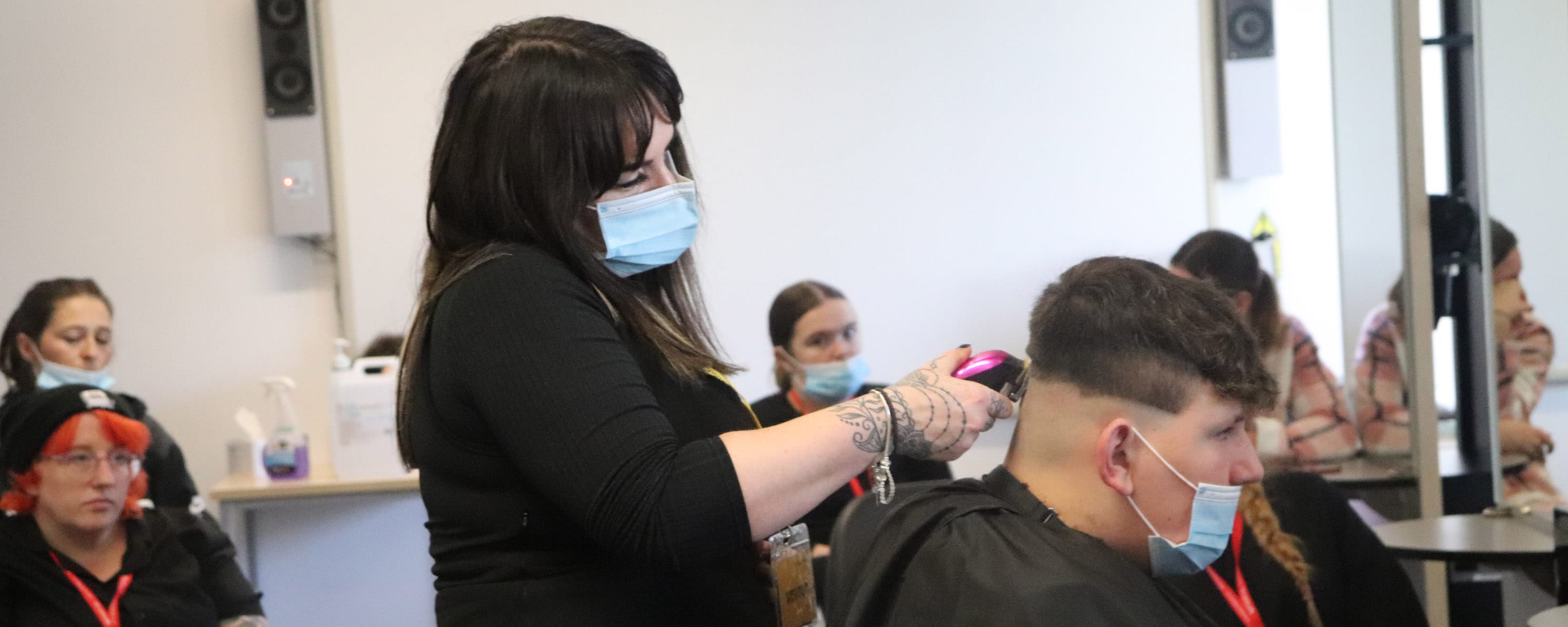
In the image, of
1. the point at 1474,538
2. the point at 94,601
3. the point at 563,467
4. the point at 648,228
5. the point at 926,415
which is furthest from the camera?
the point at 94,601

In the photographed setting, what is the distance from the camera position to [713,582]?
1190 mm

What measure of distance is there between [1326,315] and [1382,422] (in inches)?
40.0

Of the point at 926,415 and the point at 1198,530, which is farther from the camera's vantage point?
the point at 1198,530

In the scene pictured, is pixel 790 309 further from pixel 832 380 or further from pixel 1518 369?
pixel 1518 369

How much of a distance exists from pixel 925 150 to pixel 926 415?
10.1 feet

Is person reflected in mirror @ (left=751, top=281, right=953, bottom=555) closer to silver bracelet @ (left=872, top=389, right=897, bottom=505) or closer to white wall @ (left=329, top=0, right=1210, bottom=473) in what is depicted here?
white wall @ (left=329, top=0, right=1210, bottom=473)

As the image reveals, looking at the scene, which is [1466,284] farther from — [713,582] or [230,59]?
[230,59]

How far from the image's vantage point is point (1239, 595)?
6.16ft

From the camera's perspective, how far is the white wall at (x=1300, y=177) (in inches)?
161

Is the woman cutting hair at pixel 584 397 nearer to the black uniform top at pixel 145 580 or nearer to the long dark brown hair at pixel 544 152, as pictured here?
the long dark brown hair at pixel 544 152

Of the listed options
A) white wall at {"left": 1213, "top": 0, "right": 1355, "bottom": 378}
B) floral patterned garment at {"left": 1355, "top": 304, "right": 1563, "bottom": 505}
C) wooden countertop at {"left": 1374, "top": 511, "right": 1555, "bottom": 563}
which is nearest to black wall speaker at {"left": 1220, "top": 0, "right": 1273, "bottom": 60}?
white wall at {"left": 1213, "top": 0, "right": 1355, "bottom": 378}

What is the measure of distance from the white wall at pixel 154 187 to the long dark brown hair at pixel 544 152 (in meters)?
3.09

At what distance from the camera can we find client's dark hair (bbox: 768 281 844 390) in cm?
326

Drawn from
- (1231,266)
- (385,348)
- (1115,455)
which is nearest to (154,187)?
(385,348)
